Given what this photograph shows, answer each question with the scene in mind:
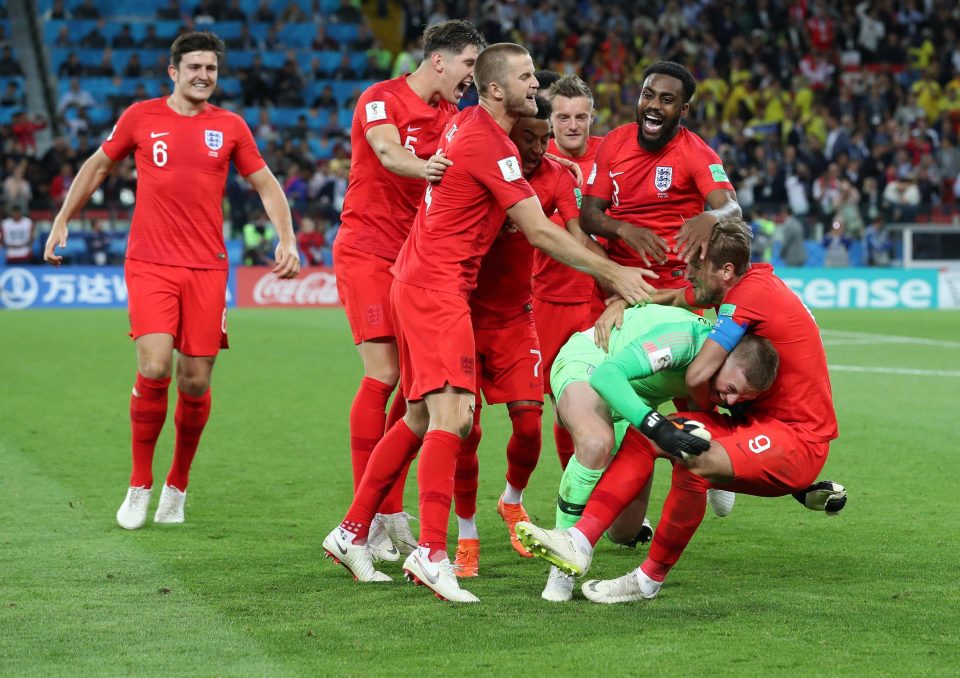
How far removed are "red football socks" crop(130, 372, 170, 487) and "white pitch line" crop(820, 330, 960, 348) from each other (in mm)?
12064

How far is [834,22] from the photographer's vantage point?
3138 cm

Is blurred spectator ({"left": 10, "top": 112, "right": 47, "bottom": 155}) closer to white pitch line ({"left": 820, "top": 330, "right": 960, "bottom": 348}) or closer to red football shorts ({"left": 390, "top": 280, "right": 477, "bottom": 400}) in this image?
white pitch line ({"left": 820, "top": 330, "right": 960, "bottom": 348})

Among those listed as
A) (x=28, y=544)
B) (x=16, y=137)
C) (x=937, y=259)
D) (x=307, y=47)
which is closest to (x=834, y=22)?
(x=937, y=259)

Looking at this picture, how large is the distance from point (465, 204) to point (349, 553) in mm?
1517

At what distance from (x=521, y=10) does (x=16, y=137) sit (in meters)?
12.0

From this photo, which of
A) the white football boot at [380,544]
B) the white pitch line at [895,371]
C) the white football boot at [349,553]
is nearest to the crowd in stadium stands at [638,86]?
the white pitch line at [895,371]

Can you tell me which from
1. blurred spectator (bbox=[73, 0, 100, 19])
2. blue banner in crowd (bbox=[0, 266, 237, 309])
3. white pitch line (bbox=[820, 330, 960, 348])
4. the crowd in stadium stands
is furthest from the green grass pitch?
blurred spectator (bbox=[73, 0, 100, 19])

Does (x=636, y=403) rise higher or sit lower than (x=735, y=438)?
higher

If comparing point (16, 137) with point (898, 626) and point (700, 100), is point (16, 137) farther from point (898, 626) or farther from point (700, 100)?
point (898, 626)

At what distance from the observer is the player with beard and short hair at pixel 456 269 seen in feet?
17.8

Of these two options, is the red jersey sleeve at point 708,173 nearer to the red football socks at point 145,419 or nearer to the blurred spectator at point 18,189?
the red football socks at point 145,419

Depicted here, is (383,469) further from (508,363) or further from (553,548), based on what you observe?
(553,548)

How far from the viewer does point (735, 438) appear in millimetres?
5227

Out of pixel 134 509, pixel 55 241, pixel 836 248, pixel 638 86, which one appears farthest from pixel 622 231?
pixel 638 86
